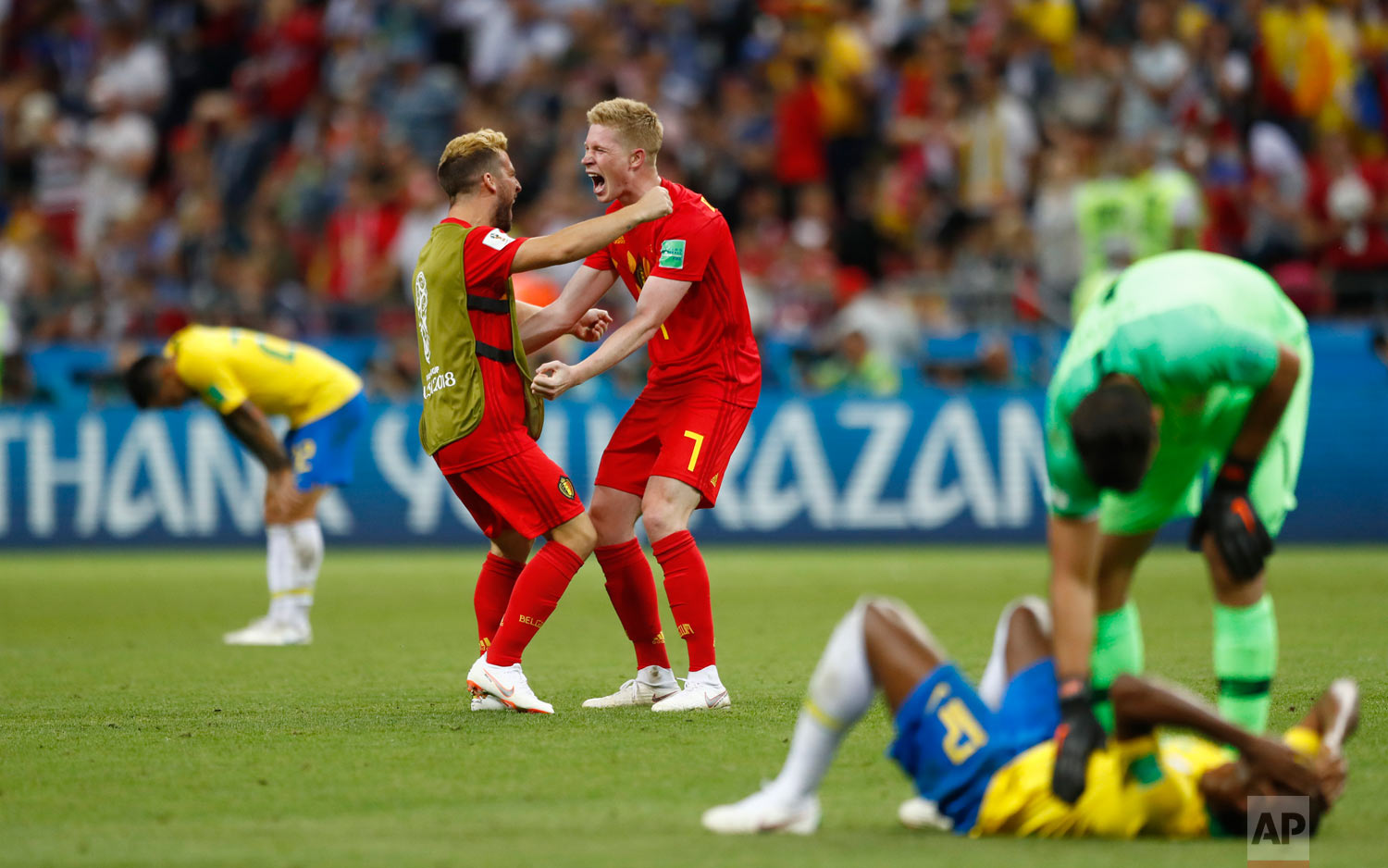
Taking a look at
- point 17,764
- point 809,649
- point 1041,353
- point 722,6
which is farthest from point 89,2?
point 17,764

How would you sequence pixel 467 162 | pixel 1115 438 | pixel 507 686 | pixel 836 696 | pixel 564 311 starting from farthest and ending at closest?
pixel 564 311, pixel 467 162, pixel 507 686, pixel 1115 438, pixel 836 696

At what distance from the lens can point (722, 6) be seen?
2044 centimetres

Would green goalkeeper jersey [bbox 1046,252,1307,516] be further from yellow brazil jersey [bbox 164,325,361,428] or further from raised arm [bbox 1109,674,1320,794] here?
yellow brazil jersey [bbox 164,325,361,428]

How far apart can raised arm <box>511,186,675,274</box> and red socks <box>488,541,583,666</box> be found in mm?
1173

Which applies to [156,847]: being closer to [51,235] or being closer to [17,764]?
[17,764]

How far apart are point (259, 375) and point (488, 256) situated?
4128 millimetres

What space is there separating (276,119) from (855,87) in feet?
23.8

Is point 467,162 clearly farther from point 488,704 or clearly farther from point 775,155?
point 775,155

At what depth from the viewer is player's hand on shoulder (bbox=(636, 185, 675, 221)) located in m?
6.74

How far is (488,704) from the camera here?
280 inches

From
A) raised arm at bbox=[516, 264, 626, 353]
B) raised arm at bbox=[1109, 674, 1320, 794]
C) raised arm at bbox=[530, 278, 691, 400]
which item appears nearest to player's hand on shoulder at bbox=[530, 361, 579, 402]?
raised arm at bbox=[530, 278, 691, 400]

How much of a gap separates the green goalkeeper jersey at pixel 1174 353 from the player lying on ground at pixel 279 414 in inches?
245

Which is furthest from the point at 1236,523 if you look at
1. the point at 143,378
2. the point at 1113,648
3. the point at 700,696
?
the point at 143,378

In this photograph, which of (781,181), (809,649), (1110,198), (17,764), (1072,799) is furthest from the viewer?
(781,181)
